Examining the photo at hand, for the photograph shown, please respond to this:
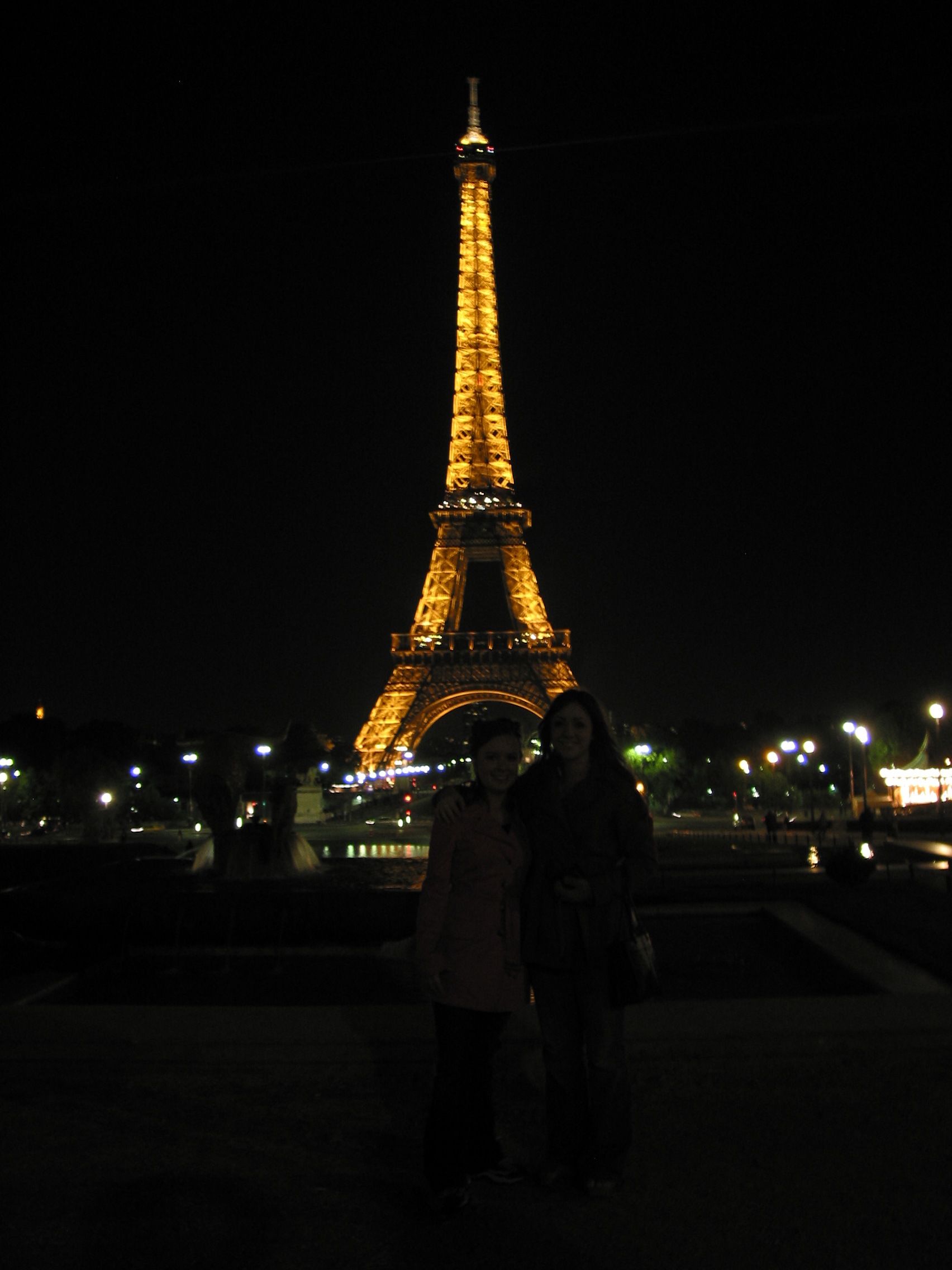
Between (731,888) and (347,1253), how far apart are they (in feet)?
38.6

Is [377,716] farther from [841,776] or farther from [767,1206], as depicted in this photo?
[767,1206]

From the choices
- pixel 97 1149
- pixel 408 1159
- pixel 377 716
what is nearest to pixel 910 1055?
pixel 408 1159

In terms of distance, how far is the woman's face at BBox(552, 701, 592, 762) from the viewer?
4562 mm

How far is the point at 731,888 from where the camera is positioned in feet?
48.0

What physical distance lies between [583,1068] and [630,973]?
517 mm

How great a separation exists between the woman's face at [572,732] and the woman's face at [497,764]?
0.21 metres

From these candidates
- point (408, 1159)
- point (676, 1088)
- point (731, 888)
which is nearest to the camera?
point (408, 1159)

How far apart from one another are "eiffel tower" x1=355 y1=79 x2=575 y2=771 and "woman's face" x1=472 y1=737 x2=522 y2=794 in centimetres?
5887

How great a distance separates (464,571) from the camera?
223 ft

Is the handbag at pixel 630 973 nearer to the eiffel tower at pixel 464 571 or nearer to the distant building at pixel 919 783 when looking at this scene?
the distant building at pixel 919 783

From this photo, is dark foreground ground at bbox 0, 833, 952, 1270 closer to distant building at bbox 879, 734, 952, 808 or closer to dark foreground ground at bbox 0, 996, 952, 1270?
dark foreground ground at bbox 0, 996, 952, 1270

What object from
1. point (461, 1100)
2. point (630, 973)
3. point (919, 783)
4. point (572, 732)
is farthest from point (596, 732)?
point (919, 783)

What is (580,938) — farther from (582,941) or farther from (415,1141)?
(415,1141)

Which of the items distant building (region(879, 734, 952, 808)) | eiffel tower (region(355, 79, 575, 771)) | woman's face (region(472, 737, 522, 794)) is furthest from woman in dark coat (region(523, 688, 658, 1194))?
eiffel tower (region(355, 79, 575, 771))
